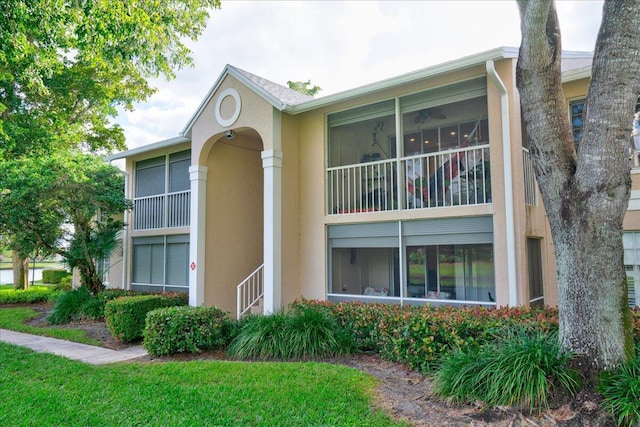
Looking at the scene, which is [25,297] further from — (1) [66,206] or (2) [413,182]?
(2) [413,182]

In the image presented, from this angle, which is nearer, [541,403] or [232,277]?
[541,403]

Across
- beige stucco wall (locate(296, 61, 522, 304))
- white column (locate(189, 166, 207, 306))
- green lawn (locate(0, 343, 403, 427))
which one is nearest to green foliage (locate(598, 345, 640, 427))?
green lawn (locate(0, 343, 403, 427))

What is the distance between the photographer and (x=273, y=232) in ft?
30.4

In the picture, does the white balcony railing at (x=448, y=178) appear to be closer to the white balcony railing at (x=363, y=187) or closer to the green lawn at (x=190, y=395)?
the white balcony railing at (x=363, y=187)

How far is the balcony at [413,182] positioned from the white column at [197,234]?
312 centimetres

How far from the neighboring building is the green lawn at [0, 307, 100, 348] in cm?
248

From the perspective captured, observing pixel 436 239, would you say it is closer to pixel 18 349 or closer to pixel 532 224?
pixel 532 224

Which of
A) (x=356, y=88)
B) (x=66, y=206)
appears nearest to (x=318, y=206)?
(x=356, y=88)

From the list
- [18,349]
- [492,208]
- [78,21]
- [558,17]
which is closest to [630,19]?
[558,17]

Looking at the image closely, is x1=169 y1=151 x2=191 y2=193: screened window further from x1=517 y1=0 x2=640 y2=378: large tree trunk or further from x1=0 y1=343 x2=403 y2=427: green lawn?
x1=517 y1=0 x2=640 y2=378: large tree trunk

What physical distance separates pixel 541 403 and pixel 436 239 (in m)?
4.19

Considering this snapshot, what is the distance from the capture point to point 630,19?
14.3 feet

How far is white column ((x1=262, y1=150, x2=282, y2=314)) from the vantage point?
915cm

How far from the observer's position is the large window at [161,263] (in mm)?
12344
